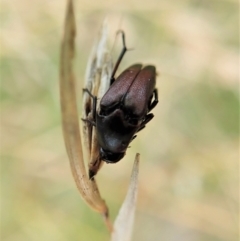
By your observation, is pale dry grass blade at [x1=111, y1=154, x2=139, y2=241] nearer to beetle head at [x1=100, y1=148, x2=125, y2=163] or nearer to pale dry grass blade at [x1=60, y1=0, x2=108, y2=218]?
pale dry grass blade at [x1=60, y1=0, x2=108, y2=218]

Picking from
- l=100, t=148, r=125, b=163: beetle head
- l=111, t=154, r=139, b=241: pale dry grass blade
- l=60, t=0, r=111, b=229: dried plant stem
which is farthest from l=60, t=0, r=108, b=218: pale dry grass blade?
l=100, t=148, r=125, b=163: beetle head

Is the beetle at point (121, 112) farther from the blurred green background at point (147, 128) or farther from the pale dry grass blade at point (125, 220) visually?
the blurred green background at point (147, 128)

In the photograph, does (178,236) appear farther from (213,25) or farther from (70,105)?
(70,105)

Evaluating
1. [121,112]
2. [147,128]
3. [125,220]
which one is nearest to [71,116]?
[125,220]

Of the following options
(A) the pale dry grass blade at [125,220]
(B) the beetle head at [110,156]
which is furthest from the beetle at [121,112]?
(A) the pale dry grass blade at [125,220]

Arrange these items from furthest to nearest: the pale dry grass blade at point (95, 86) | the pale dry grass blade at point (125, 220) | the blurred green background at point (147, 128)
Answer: the blurred green background at point (147, 128) → the pale dry grass blade at point (95, 86) → the pale dry grass blade at point (125, 220)
